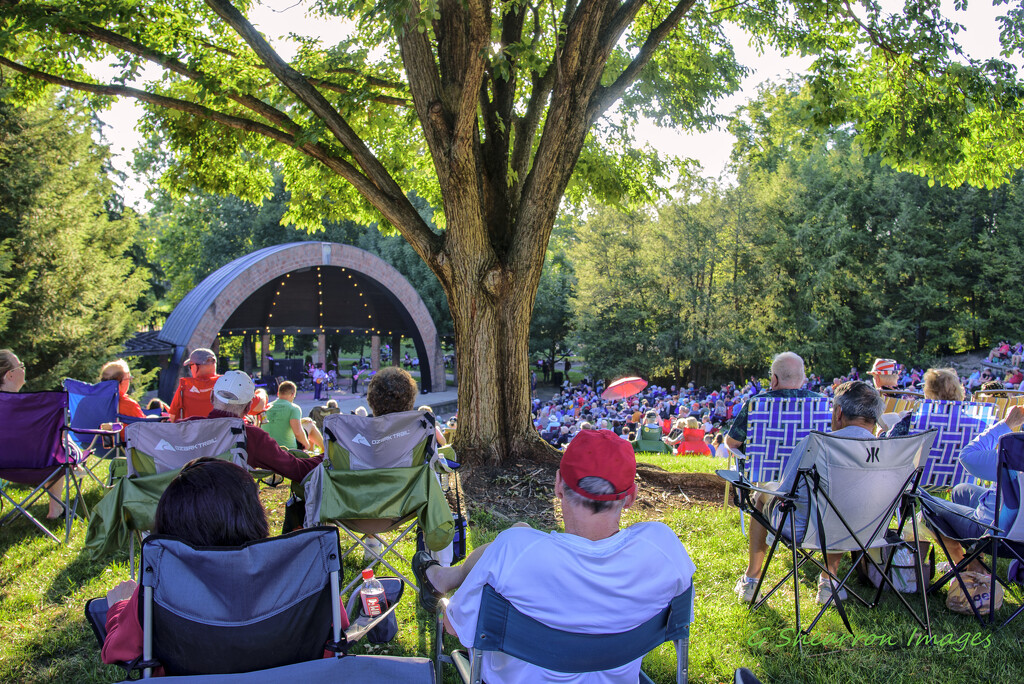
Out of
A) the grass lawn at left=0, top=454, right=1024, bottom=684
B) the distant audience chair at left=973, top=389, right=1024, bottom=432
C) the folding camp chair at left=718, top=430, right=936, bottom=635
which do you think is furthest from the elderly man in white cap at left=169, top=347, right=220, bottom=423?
the distant audience chair at left=973, top=389, right=1024, bottom=432

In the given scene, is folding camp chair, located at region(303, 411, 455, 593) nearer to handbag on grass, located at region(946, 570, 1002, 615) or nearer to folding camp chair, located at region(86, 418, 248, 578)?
folding camp chair, located at region(86, 418, 248, 578)

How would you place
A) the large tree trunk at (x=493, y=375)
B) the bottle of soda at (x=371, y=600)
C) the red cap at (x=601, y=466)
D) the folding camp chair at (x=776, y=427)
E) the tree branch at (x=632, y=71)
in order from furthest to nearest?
the large tree trunk at (x=493, y=375) < the tree branch at (x=632, y=71) < the folding camp chair at (x=776, y=427) < the bottle of soda at (x=371, y=600) < the red cap at (x=601, y=466)

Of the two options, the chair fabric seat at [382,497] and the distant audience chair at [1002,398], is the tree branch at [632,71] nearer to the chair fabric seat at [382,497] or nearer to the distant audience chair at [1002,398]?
the chair fabric seat at [382,497]

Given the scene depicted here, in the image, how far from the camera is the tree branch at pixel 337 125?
19.4 feet

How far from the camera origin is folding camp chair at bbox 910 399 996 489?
15.6ft

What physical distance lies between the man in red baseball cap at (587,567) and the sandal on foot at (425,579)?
528 millimetres

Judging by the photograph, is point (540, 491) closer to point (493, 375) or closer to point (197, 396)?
point (493, 375)

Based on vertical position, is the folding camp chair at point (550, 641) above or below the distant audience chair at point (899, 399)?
below

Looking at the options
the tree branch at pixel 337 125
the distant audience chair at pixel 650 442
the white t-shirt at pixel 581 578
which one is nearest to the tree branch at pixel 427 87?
the tree branch at pixel 337 125

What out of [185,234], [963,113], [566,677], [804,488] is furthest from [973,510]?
[185,234]

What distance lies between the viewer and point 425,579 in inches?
106

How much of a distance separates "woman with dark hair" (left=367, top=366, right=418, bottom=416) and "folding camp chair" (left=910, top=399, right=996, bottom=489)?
11.5ft

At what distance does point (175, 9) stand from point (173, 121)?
1.34 metres

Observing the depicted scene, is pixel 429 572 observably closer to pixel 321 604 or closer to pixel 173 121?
pixel 321 604
